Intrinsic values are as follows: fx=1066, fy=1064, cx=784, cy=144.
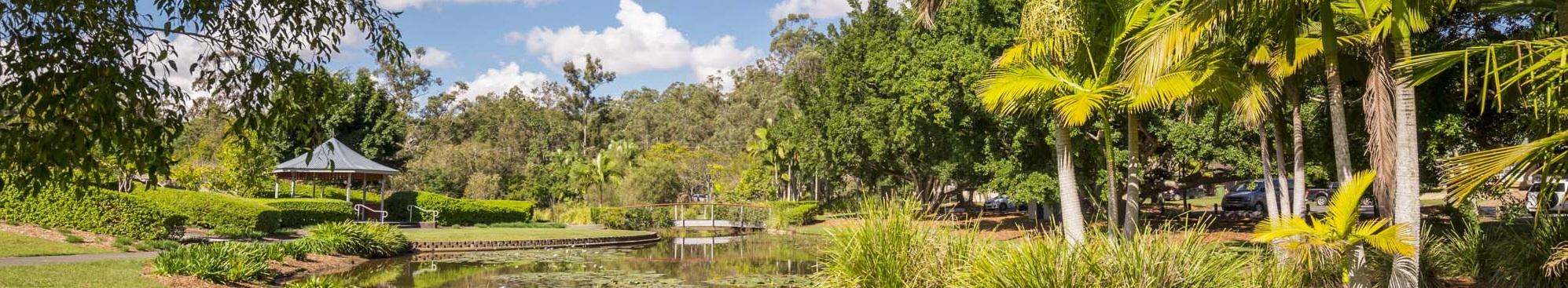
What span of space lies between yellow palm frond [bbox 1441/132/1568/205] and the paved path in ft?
49.3

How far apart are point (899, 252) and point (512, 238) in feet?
57.7

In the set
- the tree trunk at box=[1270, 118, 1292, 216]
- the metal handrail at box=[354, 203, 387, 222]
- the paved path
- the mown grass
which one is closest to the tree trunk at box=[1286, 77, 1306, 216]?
the tree trunk at box=[1270, 118, 1292, 216]

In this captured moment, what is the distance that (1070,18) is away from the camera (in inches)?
474

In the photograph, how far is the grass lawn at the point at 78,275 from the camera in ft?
38.4

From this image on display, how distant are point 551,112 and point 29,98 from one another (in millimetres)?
61159

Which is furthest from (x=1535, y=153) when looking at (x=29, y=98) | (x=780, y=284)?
(x=780, y=284)

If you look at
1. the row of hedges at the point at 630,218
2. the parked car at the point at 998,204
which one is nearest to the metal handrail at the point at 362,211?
the row of hedges at the point at 630,218

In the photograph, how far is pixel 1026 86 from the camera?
38.6 ft

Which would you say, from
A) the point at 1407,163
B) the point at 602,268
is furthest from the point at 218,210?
the point at 1407,163

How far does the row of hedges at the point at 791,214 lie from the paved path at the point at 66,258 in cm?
2038

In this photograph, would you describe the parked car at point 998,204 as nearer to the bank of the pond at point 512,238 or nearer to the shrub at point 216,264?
the bank of the pond at point 512,238

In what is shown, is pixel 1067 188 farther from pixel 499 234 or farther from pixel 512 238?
pixel 499 234

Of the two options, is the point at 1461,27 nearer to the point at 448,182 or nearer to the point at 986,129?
the point at 986,129

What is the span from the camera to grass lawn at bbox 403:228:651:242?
24969mm
